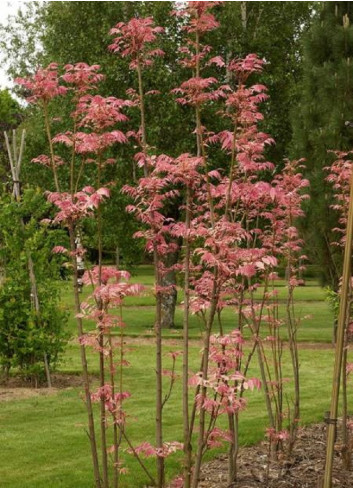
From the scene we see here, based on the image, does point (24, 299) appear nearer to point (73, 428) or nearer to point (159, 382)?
point (73, 428)

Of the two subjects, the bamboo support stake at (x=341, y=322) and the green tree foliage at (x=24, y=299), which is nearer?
the bamboo support stake at (x=341, y=322)

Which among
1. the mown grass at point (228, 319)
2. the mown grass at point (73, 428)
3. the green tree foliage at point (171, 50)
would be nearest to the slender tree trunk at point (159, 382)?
the mown grass at point (73, 428)

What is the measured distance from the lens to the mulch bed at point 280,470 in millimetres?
5504

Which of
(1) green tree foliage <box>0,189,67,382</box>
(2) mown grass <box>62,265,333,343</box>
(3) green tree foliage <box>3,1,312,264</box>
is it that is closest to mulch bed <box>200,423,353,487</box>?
(1) green tree foliage <box>0,189,67,382</box>

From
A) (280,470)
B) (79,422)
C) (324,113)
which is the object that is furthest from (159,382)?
(324,113)

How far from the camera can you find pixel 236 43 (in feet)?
51.3

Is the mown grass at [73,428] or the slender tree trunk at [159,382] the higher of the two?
the slender tree trunk at [159,382]

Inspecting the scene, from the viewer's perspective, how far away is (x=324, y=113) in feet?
41.1

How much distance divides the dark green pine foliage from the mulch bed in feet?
19.0

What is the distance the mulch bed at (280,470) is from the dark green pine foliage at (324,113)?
5.78 meters

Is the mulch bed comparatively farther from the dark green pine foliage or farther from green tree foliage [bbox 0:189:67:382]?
the dark green pine foliage

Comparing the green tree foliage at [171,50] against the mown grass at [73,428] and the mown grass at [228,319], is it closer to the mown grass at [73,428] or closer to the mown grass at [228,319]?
the mown grass at [228,319]

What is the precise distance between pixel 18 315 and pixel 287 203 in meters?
4.82

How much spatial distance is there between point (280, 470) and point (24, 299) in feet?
16.5
